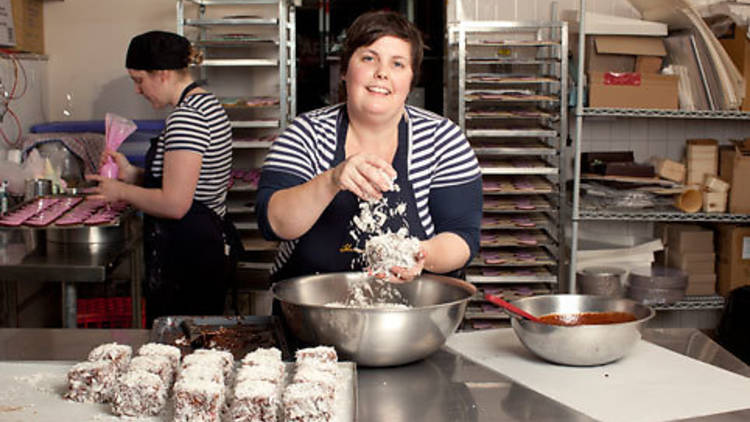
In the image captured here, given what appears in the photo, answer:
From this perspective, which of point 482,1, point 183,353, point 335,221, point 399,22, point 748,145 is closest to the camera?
point 183,353

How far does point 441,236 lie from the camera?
6.85ft

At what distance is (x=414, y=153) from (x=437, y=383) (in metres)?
0.75

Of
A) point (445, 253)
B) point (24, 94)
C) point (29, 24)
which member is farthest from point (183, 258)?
point (29, 24)

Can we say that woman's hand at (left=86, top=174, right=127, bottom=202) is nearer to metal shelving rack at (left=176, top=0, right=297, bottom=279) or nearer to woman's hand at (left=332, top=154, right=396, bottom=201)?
metal shelving rack at (left=176, top=0, right=297, bottom=279)

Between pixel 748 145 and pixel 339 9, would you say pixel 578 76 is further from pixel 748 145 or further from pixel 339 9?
pixel 339 9

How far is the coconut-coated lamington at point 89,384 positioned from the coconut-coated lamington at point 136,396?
0.20ft

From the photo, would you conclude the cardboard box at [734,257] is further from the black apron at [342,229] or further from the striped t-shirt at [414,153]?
the black apron at [342,229]

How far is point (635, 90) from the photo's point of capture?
170 inches

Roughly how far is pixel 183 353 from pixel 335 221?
629mm

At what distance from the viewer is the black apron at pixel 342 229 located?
85.9 inches

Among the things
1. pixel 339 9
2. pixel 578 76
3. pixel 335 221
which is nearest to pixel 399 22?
pixel 335 221

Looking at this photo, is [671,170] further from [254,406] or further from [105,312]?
[254,406]

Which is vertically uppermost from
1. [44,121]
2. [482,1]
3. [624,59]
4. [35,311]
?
[482,1]

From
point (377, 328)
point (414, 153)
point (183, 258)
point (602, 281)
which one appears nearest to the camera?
point (377, 328)
